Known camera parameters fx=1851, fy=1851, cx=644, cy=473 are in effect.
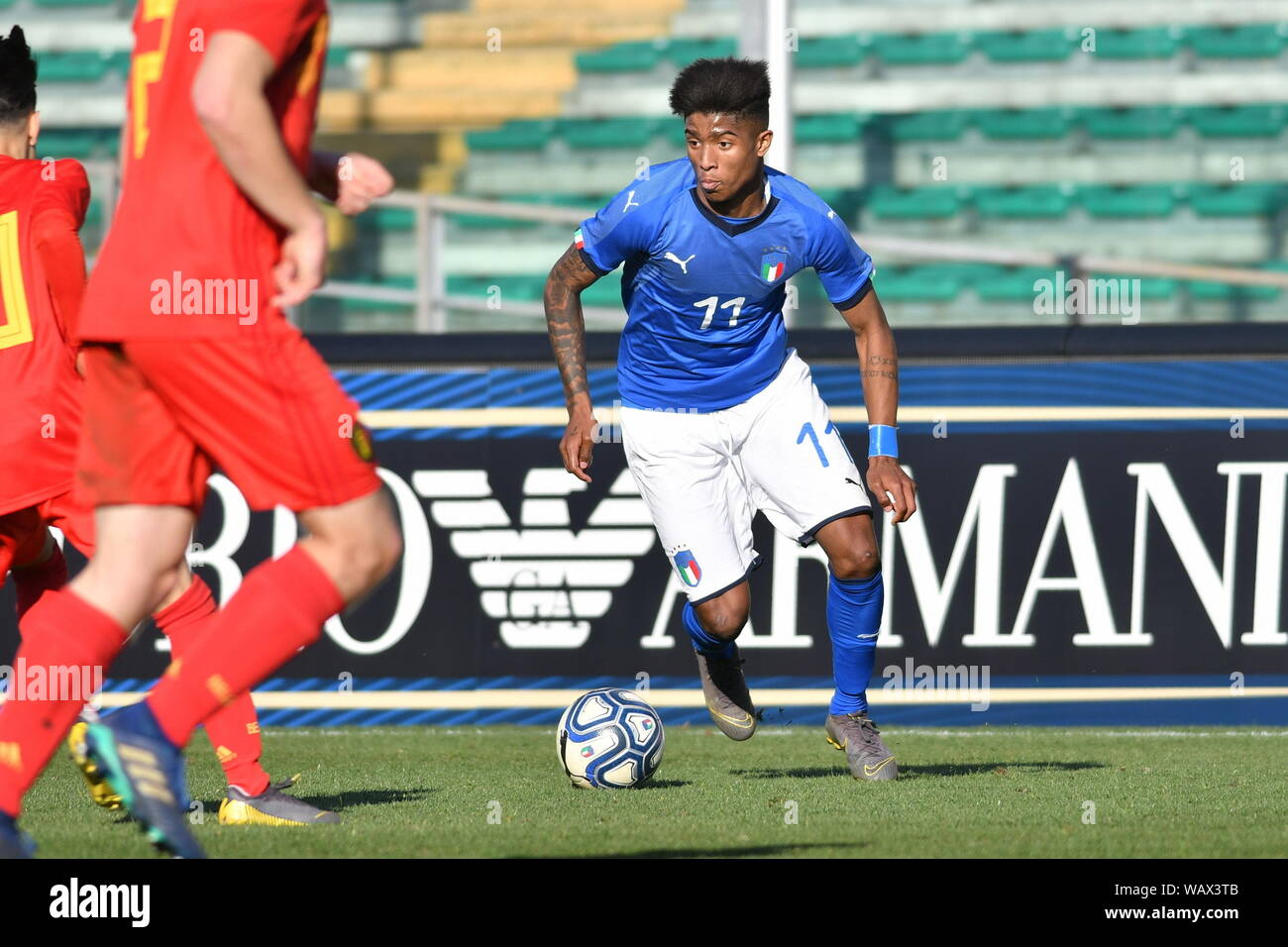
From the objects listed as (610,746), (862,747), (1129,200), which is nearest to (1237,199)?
(1129,200)

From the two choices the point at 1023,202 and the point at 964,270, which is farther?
the point at 1023,202

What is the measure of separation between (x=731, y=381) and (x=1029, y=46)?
31.4 ft

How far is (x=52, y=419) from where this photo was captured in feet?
15.8

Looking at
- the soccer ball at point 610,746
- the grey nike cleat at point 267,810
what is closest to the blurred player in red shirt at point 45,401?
the grey nike cleat at point 267,810

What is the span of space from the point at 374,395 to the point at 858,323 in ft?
8.39

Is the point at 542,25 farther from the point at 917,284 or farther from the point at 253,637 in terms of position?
the point at 253,637

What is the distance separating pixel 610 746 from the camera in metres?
5.66

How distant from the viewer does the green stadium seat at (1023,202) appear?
13969 mm

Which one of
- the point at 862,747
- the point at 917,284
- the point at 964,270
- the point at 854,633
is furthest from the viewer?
the point at 964,270

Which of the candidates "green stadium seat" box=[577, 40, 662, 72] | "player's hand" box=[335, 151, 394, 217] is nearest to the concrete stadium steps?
"green stadium seat" box=[577, 40, 662, 72]

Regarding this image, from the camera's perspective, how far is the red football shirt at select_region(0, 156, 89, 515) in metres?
4.71

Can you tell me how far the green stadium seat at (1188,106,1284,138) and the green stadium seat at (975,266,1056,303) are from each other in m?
2.25

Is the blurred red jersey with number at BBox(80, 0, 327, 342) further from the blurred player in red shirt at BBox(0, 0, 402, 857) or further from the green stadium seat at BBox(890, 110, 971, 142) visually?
the green stadium seat at BBox(890, 110, 971, 142)
